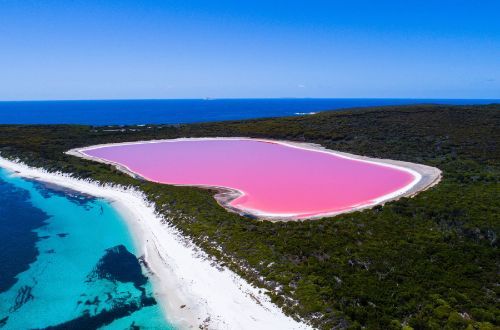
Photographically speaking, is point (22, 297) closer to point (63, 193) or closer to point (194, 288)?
point (194, 288)

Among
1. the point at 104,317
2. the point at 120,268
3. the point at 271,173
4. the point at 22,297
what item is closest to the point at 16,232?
the point at 22,297

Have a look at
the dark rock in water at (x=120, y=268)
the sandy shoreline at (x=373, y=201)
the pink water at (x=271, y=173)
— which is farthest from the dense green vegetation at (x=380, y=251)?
the dark rock in water at (x=120, y=268)

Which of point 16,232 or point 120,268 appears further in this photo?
point 16,232

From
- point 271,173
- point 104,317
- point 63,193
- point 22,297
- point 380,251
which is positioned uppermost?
point 271,173

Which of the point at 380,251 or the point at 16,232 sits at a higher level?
the point at 380,251

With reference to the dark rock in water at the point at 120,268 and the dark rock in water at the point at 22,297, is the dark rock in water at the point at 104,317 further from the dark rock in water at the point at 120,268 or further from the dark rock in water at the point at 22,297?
the dark rock in water at the point at 22,297

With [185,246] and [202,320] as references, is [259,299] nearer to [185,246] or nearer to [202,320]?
[202,320]

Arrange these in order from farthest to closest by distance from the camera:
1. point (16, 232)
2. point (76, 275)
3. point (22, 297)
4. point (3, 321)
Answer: point (16, 232) → point (76, 275) → point (22, 297) → point (3, 321)
